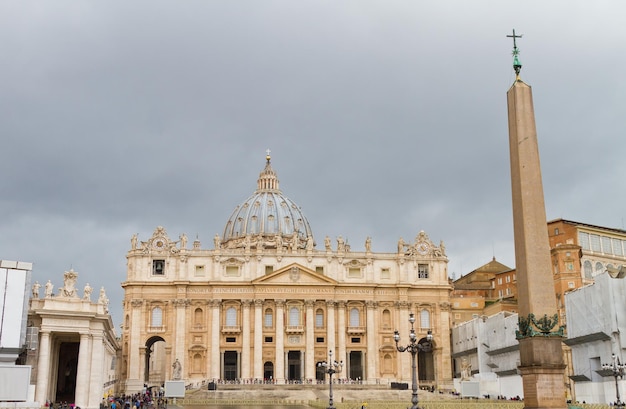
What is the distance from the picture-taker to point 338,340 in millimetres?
81250

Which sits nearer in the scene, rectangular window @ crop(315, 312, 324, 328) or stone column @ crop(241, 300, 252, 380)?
stone column @ crop(241, 300, 252, 380)

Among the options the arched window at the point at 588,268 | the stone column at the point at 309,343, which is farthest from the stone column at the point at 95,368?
the arched window at the point at 588,268

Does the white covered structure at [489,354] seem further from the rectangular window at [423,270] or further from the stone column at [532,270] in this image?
the stone column at [532,270]

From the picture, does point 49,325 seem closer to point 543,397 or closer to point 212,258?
point 543,397

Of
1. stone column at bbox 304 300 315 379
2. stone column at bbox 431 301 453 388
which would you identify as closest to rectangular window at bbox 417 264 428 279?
stone column at bbox 431 301 453 388

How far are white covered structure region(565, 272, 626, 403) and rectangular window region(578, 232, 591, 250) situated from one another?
876 inches

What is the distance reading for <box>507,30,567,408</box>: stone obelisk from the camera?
21.0 meters

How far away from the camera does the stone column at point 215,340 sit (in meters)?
78.1

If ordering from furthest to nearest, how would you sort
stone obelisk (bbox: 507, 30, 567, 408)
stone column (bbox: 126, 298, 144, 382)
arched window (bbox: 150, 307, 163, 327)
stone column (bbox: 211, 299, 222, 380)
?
arched window (bbox: 150, 307, 163, 327) < stone column (bbox: 211, 299, 222, 380) < stone column (bbox: 126, 298, 144, 382) < stone obelisk (bbox: 507, 30, 567, 408)

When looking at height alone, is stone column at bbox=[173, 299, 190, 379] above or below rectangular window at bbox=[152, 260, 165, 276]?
below

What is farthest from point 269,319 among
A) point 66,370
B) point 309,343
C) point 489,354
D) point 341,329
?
point 66,370

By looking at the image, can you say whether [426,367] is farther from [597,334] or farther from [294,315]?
[597,334]

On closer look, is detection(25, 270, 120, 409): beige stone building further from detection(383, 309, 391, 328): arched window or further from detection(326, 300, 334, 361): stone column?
detection(383, 309, 391, 328): arched window

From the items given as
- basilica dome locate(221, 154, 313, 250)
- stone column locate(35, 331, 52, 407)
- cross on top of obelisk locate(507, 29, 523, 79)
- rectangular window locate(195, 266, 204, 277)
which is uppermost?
basilica dome locate(221, 154, 313, 250)
